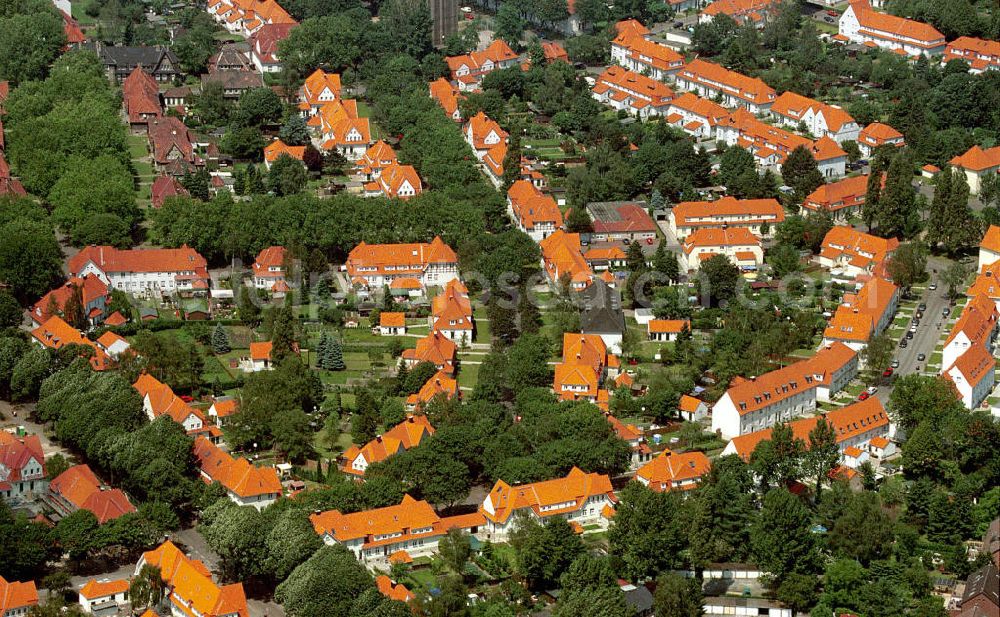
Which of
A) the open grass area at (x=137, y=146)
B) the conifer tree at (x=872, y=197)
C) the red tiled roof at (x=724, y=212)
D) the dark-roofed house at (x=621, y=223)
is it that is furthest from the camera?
the open grass area at (x=137, y=146)

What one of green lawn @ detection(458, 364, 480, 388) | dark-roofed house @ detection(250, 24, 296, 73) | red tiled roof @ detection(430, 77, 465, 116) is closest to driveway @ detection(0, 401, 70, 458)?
green lawn @ detection(458, 364, 480, 388)

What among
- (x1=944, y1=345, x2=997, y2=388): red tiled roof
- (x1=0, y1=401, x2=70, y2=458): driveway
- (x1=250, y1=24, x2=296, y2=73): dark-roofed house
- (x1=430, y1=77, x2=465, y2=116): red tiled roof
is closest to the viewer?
(x1=0, y1=401, x2=70, y2=458): driveway

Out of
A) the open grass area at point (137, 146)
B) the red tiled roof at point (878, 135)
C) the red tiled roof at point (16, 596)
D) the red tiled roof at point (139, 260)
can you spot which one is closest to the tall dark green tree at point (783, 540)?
the red tiled roof at point (16, 596)

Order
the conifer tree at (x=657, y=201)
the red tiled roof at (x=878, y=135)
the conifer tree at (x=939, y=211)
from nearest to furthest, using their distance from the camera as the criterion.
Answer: the conifer tree at (x=939, y=211)
the conifer tree at (x=657, y=201)
the red tiled roof at (x=878, y=135)

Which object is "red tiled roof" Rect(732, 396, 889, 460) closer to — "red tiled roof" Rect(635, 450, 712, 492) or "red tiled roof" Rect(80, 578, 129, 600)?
"red tiled roof" Rect(635, 450, 712, 492)

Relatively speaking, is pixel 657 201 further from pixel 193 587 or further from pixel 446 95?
pixel 193 587

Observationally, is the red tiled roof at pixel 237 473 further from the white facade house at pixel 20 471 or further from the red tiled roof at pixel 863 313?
the red tiled roof at pixel 863 313
